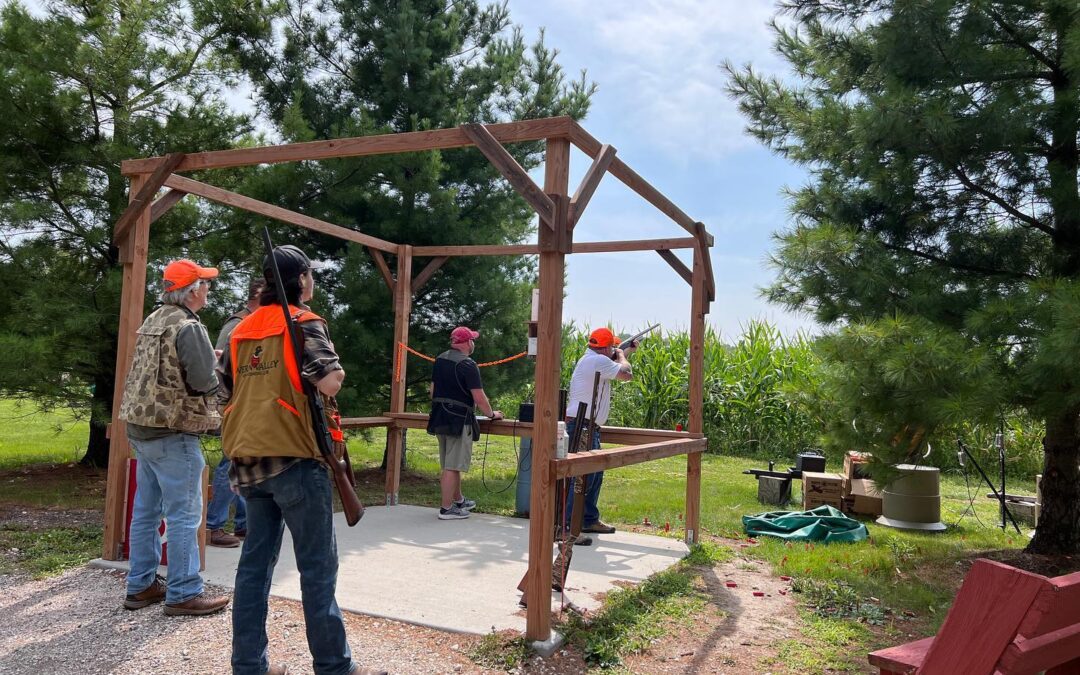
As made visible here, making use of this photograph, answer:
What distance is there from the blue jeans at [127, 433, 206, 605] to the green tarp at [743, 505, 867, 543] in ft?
15.5

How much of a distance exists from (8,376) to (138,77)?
3193 mm

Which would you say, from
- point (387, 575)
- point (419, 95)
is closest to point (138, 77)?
point (419, 95)

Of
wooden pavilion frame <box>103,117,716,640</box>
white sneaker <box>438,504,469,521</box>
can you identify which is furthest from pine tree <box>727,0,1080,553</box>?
white sneaker <box>438,504,469,521</box>

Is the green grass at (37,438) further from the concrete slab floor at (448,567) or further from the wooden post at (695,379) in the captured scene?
the wooden post at (695,379)

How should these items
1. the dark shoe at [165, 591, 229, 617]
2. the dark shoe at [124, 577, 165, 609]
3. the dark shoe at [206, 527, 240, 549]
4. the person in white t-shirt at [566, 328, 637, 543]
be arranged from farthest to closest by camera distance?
the person in white t-shirt at [566, 328, 637, 543] < the dark shoe at [206, 527, 240, 549] < the dark shoe at [124, 577, 165, 609] < the dark shoe at [165, 591, 229, 617]

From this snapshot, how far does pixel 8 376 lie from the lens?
6.46 meters

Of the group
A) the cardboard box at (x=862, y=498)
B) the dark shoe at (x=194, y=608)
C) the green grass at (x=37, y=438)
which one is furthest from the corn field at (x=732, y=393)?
the dark shoe at (x=194, y=608)

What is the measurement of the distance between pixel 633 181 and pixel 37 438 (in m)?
11.7

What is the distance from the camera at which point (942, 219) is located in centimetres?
593

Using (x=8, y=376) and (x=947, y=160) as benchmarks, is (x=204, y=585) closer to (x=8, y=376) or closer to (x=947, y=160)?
(x=8, y=376)

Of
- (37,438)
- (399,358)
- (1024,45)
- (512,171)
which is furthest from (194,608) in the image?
(37,438)

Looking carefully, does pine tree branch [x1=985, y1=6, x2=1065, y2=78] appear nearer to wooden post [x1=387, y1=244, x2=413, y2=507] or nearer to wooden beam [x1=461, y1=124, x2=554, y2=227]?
wooden beam [x1=461, y1=124, x2=554, y2=227]

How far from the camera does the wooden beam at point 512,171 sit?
388 centimetres

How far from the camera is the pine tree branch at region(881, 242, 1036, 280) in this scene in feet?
18.6
